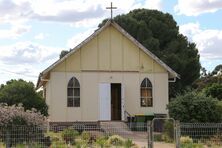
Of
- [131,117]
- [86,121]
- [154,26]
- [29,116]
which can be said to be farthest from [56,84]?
[154,26]

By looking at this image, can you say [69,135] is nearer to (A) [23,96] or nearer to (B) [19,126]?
(B) [19,126]

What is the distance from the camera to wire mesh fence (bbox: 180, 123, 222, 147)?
19.6 m

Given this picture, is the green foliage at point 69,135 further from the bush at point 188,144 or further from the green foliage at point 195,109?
the green foliage at point 195,109

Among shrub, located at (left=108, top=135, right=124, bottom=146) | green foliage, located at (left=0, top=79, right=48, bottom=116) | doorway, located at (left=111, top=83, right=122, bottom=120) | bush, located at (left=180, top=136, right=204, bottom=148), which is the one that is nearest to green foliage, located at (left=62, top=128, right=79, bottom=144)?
shrub, located at (left=108, top=135, right=124, bottom=146)

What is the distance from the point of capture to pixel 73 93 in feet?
101

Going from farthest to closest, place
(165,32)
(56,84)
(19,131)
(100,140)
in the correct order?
1. (165,32)
2. (56,84)
3. (100,140)
4. (19,131)

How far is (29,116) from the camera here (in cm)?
2012

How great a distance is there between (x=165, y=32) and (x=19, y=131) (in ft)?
105

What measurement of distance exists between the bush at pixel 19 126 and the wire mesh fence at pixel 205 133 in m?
5.33

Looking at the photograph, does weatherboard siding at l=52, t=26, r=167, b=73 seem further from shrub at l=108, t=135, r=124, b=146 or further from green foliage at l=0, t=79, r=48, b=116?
shrub at l=108, t=135, r=124, b=146

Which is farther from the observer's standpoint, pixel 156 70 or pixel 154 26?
pixel 154 26

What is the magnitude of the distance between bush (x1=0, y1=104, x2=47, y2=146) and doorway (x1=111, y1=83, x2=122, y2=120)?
1158cm

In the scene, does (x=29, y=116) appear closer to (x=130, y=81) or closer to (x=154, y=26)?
(x=130, y=81)

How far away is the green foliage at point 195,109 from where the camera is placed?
2508 centimetres
